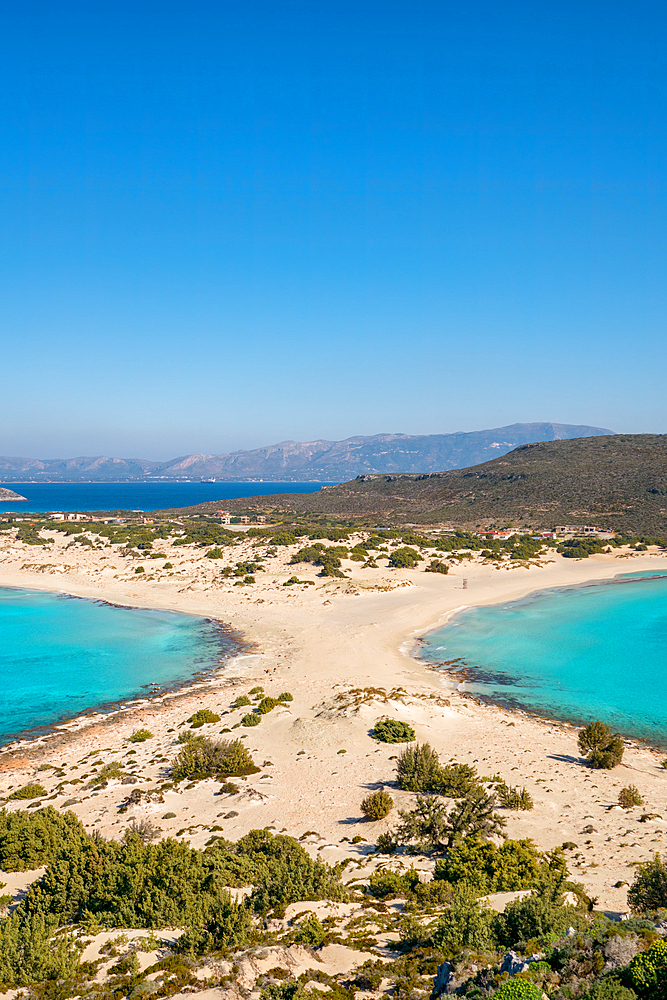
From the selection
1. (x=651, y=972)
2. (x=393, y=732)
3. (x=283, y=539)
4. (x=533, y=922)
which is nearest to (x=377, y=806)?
(x=393, y=732)

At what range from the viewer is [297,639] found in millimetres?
30359

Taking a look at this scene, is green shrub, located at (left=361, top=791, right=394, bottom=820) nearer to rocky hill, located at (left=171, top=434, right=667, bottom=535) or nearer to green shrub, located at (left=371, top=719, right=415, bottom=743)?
green shrub, located at (left=371, top=719, right=415, bottom=743)

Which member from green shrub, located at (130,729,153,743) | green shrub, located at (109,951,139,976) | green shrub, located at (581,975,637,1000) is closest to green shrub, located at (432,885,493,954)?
green shrub, located at (581,975,637,1000)

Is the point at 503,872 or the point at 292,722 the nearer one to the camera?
the point at 503,872

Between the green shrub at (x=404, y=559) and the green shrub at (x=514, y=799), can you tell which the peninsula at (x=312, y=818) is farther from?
the green shrub at (x=404, y=559)

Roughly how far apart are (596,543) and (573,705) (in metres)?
41.3

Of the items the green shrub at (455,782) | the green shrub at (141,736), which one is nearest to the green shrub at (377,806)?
the green shrub at (455,782)

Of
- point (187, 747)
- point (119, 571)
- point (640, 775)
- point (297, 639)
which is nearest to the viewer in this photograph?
point (640, 775)

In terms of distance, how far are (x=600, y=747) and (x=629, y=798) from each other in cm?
320

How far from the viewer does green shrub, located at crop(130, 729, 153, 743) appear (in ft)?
59.9

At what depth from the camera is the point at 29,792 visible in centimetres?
1448

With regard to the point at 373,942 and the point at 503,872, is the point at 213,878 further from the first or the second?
the point at 503,872

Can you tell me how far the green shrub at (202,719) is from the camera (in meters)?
19.2

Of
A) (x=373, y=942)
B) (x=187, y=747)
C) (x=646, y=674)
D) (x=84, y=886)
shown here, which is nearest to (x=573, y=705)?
(x=646, y=674)
